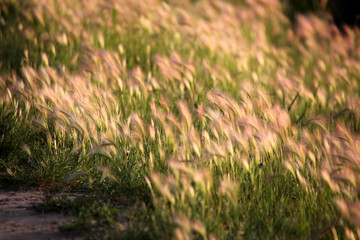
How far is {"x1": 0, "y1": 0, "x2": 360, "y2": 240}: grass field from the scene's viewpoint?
2.35m

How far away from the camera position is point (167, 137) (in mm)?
2699

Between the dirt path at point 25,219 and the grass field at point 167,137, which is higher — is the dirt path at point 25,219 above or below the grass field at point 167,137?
below

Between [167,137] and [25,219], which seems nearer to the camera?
[25,219]

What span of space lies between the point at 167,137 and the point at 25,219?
0.91 meters

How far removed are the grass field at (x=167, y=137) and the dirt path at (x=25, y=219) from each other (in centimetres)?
8

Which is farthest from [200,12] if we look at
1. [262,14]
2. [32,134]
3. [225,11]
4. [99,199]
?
[99,199]

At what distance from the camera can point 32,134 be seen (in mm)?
3230

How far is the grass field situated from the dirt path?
77 millimetres

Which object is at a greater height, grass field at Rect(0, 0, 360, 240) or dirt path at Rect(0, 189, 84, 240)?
grass field at Rect(0, 0, 360, 240)

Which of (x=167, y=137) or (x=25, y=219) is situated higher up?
(x=167, y=137)

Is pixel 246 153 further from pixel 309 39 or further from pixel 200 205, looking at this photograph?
pixel 309 39

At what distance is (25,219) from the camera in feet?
8.21

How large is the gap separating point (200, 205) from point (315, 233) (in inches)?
24.1

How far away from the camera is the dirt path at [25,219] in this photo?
233 centimetres
